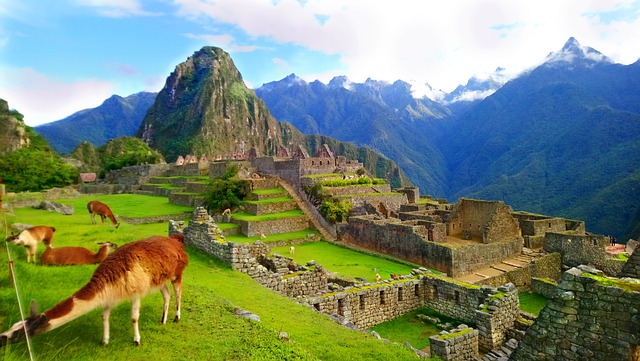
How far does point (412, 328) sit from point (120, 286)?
33.0ft

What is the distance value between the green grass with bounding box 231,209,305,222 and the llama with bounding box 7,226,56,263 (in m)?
19.6

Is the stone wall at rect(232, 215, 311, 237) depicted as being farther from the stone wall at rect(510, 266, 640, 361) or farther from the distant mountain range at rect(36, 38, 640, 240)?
the distant mountain range at rect(36, 38, 640, 240)

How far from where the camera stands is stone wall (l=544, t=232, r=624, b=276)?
2083 centimetres

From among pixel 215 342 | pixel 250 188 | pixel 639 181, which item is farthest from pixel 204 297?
pixel 639 181

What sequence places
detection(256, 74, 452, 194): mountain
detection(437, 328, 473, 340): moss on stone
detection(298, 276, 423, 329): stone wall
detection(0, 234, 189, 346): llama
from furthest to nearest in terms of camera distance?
detection(256, 74, 452, 194): mountain → detection(298, 276, 423, 329): stone wall → detection(437, 328, 473, 340): moss on stone → detection(0, 234, 189, 346): llama

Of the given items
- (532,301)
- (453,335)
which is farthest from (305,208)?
(453,335)

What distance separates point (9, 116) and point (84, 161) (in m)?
27.4

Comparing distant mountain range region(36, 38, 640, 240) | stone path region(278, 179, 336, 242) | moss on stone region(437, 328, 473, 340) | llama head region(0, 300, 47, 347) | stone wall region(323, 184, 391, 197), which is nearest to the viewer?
llama head region(0, 300, 47, 347)

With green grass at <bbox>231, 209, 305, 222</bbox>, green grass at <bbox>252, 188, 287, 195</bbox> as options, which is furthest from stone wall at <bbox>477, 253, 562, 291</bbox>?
green grass at <bbox>252, 188, 287, 195</bbox>

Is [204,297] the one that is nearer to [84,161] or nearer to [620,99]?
[84,161]

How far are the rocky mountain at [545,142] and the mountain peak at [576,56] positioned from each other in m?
0.41

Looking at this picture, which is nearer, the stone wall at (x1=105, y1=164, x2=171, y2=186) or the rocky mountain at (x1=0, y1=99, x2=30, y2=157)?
the stone wall at (x1=105, y1=164, x2=171, y2=186)

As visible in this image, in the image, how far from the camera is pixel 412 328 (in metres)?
12.5

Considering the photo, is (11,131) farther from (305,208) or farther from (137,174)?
(305,208)
